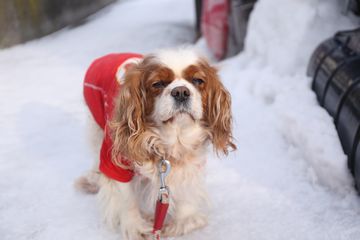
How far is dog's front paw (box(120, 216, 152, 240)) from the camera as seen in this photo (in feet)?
7.58

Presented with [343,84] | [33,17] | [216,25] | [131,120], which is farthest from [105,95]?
[33,17]

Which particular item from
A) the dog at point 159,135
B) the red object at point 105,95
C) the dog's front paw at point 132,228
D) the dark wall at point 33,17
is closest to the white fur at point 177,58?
the dog at point 159,135

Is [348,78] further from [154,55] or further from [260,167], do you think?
[154,55]

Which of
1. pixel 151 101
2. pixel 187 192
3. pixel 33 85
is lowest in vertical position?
pixel 33 85

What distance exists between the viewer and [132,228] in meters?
2.31

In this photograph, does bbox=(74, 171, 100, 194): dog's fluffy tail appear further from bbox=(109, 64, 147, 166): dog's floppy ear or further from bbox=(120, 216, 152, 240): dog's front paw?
bbox=(109, 64, 147, 166): dog's floppy ear

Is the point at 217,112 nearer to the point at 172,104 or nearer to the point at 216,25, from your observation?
the point at 172,104

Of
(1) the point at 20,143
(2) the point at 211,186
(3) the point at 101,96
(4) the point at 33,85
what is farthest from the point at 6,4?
(2) the point at 211,186

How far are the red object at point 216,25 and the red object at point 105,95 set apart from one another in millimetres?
2664

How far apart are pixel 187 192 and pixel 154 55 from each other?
80 cm

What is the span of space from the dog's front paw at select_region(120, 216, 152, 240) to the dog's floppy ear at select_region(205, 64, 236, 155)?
62 cm

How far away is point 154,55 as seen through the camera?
2.03 m

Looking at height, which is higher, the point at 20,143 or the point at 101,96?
the point at 101,96

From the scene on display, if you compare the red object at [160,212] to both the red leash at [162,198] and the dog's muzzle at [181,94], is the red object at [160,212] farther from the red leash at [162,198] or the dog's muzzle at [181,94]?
the dog's muzzle at [181,94]
